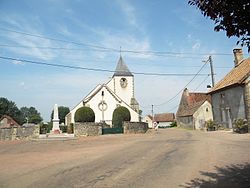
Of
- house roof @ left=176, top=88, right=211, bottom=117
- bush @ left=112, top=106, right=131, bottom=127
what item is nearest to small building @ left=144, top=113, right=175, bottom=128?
house roof @ left=176, top=88, right=211, bottom=117

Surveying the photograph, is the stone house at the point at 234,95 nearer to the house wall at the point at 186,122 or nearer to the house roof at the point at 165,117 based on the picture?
the house wall at the point at 186,122

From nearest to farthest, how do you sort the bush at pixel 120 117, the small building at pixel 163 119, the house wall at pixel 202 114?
1. the bush at pixel 120 117
2. the house wall at pixel 202 114
3. the small building at pixel 163 119

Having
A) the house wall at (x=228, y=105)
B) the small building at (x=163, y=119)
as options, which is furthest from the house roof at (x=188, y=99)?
the small building at (x=163, y=119)

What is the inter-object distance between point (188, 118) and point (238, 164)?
4126cm

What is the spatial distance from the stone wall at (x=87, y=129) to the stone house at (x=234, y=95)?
1275 cm

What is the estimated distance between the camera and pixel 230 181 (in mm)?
7773

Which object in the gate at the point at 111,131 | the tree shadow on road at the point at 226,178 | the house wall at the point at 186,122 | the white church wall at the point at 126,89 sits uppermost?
the white church wall at the point at 126,89

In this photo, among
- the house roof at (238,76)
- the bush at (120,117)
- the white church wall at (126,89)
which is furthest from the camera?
the white church wall at (126,89)

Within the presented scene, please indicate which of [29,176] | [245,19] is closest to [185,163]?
[29,176]

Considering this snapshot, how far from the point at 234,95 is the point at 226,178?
70.6 ft

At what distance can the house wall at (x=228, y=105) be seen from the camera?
89.0 feet

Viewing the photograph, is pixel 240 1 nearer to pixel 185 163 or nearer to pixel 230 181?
pixel 230 181

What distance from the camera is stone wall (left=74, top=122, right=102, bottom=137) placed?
99.3 ft

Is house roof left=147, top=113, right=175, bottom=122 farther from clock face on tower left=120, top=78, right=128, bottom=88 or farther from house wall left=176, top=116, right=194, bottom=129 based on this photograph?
house wall left=176, top=116, right=194, bottom=129
